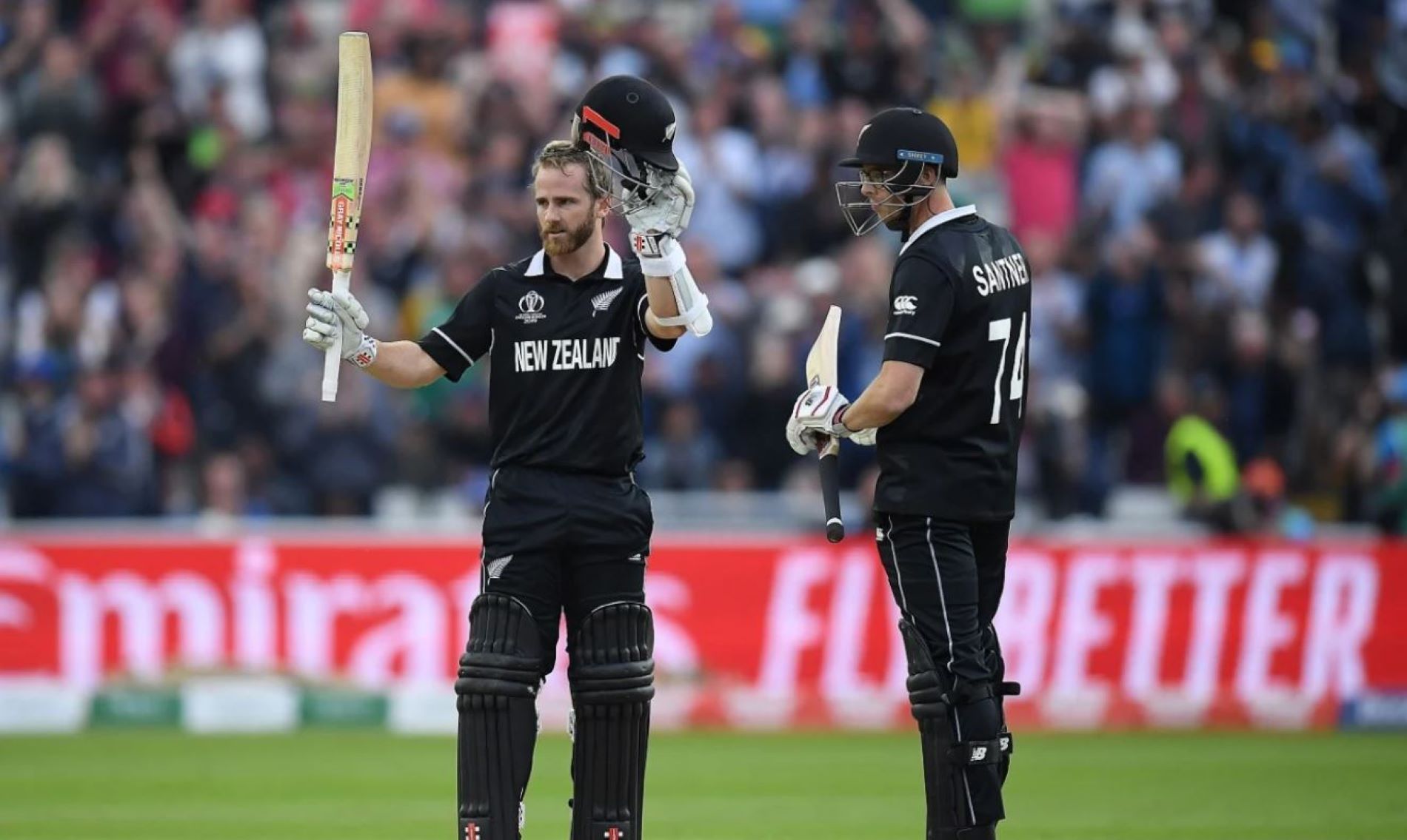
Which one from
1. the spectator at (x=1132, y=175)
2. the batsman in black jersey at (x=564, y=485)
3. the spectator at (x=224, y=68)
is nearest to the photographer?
the batsman in black jersey at (x=564, y=485)

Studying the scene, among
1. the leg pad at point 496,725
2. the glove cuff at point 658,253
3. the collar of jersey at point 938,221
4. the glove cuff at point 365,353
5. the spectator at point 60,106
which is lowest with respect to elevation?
the leg pad at point 496,725

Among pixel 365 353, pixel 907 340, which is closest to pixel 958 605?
pixel 907 340

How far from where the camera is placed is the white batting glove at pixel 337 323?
306 inches

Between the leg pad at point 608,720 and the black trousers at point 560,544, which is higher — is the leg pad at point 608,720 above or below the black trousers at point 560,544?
below

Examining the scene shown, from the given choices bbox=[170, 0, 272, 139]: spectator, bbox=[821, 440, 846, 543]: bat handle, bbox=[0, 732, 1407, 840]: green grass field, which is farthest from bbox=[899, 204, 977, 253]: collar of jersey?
bbox=[170, 0, 272, 139]: spectator

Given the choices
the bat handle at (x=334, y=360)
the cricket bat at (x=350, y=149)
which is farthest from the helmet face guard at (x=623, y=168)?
the bat handle at (x=334, y=360)

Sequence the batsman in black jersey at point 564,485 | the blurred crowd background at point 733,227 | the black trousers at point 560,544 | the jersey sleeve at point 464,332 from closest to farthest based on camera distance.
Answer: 1. the batsman in black jersey at point 564,485
2. the black trousers at point 560,544
3. the jersey sleeve at point 464,332
4. the blurred crowd background at point 733,227

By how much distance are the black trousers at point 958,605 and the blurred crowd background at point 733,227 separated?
853 cm

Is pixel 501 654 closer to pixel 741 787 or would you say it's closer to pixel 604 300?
pixel 604 300

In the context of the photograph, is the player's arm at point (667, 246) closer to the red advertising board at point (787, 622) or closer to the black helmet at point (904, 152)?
the black helmet at point (904, 152)

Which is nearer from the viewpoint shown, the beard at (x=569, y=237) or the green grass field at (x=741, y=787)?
the beard at (x=569, y=237)

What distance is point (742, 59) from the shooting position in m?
20.0

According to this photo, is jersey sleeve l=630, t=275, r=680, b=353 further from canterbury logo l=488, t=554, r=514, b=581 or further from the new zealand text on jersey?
canterbury logo l=488, t=554, r=514, b=581

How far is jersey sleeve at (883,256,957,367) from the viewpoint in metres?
8.03
